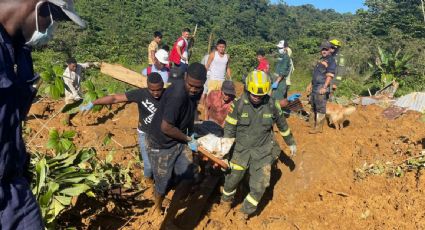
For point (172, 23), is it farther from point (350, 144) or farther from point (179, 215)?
point (179, 215)

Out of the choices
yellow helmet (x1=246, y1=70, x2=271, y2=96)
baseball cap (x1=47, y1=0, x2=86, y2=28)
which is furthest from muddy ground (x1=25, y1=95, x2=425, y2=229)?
baseball cap (x1=47, y1=0, x2=86, y2=28)

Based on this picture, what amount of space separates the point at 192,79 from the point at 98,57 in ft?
68.3

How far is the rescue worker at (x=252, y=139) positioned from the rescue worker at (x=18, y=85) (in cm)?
281

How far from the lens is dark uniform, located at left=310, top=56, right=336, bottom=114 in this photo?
7.87 metres

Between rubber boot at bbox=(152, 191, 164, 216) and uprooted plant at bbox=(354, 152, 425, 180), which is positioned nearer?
rubber boot at bbox=(152, 191, 164, 216)

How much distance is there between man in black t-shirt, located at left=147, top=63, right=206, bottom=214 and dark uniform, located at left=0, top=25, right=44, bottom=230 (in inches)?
81.9

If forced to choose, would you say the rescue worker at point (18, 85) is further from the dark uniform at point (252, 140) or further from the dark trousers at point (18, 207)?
the dark uniform at point (252, 140)

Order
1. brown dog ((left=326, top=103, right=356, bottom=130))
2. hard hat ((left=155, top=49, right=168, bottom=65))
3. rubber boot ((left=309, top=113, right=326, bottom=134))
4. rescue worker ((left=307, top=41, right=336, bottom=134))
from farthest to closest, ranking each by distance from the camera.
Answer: brown dog ((left=326, top=103, right=356, bottom=130))
rubber boot ((left=309, top=113, right=326, bottom=134))
rescue worker ((left=307, top=41, right=336, bottom=134))
hard hat ((left=155, top=49, right=168, bottom=65))

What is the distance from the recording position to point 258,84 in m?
4.61

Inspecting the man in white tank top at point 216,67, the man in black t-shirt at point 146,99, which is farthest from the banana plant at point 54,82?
the man in white tank top at point 216,67

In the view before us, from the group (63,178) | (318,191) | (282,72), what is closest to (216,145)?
(63,178)

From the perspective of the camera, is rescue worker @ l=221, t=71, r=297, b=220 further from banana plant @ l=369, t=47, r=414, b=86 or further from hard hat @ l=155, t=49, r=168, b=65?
banana plant @ l=369, t=47, r=414, b=86

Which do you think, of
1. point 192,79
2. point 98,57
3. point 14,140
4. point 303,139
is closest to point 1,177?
point 14,140

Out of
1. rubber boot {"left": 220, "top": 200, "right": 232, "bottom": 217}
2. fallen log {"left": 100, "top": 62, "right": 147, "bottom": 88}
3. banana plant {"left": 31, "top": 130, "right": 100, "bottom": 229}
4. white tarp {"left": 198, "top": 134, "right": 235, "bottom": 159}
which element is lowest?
fallen log {"left": 100, "top": 62, "right": 147, "bottom": 88}
